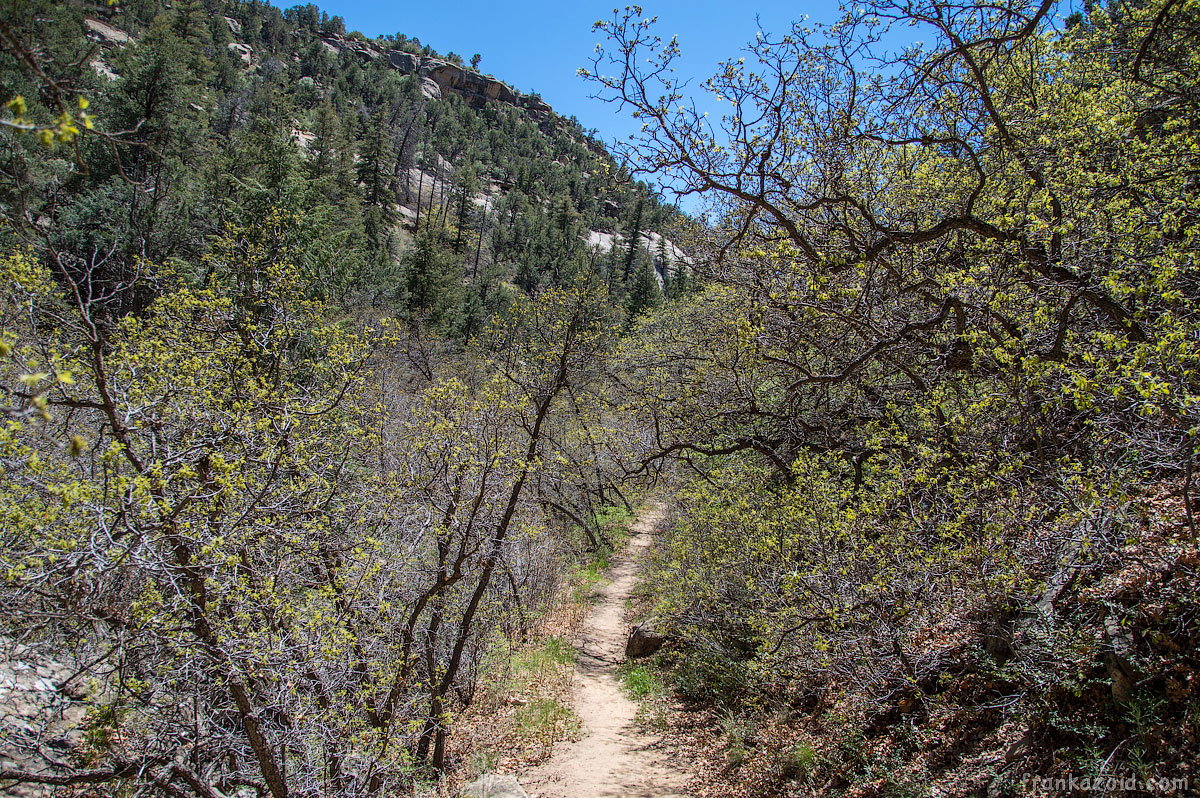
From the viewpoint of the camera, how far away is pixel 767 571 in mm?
7441

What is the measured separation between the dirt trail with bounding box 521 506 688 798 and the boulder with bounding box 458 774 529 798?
31 cm

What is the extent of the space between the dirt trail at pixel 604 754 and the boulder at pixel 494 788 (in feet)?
1.02

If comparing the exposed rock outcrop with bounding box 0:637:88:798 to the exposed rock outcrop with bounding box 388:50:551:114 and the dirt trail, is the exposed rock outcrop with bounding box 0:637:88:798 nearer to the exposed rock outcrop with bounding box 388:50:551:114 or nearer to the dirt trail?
the dirt trail

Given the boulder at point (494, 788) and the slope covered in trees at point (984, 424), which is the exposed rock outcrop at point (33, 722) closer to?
the boulder at point (494, 788)

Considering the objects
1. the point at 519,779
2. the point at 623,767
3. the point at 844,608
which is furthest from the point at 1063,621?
the point at 519,779

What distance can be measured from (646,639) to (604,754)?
149 inches

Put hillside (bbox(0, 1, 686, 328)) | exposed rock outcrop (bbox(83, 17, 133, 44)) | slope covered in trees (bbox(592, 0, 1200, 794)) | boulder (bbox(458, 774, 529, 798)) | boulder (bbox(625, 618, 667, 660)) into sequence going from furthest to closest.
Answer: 1. exposed rock outcrop (bbox(83, 17, 133, 44))
2. hillside (bbox(0, 1, 686, 328))
3. boulder (bbox(625, 618, 667, 660))
4. boulder (bbox(458, 774, 529, 798))
5. slope covered in trees (bbox(592, 0, 1200, 794))

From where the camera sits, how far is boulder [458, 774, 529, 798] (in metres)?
7.03

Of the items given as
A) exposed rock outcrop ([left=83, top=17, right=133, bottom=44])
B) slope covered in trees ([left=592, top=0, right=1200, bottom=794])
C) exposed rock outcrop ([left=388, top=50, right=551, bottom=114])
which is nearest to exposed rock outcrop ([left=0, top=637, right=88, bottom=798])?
slope covered in trees ([left=592, top=0, right=1200, bottom=794])

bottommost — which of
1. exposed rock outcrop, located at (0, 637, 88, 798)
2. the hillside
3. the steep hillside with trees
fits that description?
exposed rock outcrop, located at (0, 637, 88, 798)

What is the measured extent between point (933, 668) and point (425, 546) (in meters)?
6.01

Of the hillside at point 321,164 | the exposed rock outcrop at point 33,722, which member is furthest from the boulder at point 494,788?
the hillside at point 321,164

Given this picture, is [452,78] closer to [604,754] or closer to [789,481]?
[789,481]

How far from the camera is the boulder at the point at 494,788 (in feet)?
23.1
